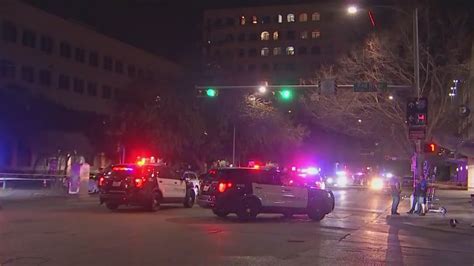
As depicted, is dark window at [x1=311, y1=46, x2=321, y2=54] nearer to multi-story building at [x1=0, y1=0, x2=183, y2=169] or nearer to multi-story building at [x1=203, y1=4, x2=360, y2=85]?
multi-story building at [x1=203, y1=4, x2=360, y2=85]

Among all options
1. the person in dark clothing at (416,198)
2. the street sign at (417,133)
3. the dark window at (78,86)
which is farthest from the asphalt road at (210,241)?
the dark window at (78,86)

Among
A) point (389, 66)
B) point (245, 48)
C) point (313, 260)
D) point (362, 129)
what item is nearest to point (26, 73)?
point (362, 129)

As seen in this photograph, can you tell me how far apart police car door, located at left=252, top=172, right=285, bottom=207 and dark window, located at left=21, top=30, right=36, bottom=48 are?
157 feet

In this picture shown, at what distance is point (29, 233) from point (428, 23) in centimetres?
2867

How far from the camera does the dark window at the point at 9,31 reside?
58931 millimetres

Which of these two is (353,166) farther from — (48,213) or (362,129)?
(48,213)

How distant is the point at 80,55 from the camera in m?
71.1

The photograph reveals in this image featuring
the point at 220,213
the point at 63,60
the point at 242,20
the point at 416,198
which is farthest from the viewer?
the point at 242,20

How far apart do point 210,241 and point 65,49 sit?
58739 mm

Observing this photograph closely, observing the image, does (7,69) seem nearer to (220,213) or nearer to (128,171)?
(128,171)

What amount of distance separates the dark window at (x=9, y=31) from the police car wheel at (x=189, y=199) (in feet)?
131

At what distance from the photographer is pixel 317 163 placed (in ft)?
273

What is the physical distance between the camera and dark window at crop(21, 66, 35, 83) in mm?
61781

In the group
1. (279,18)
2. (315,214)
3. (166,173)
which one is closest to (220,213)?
(315,214)
